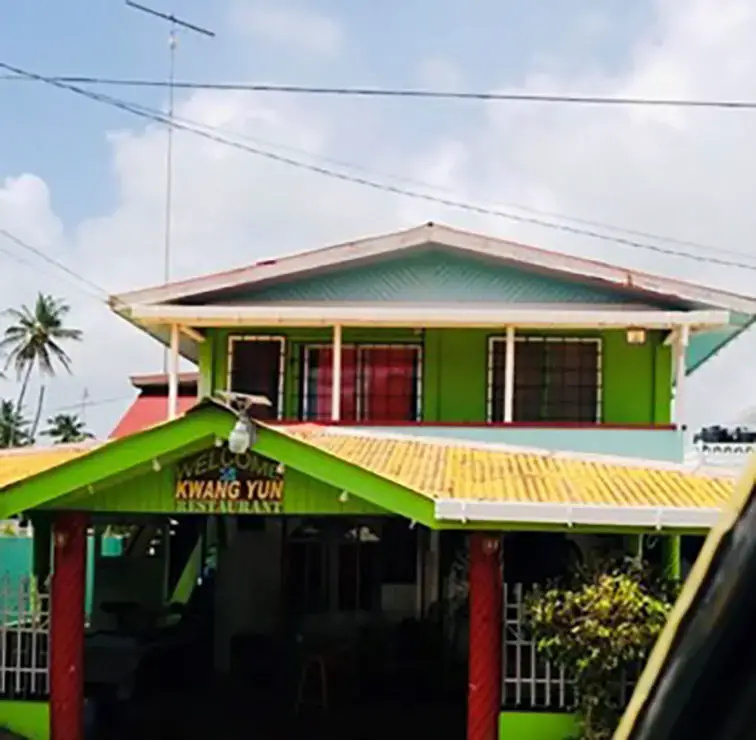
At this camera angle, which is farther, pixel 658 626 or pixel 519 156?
pixel 519 156

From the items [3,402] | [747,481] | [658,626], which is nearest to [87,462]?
[658,626]

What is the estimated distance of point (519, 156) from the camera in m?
15.3

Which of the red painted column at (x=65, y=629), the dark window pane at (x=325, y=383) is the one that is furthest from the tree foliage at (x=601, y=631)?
the dark window pane at (x=325, y=383)

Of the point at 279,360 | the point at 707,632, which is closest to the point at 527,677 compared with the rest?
the point at 279,360

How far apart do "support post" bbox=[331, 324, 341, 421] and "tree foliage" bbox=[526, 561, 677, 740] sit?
Answer: 196 inches

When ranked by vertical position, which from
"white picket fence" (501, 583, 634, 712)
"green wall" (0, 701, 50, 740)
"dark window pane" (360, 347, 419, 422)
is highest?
"dark window pane" (360, 347, 419, 422)

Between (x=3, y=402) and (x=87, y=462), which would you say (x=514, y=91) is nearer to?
(x=87, y=462)

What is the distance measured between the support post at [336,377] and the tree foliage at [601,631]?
4977 millimetres

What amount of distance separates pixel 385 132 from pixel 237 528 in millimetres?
6933

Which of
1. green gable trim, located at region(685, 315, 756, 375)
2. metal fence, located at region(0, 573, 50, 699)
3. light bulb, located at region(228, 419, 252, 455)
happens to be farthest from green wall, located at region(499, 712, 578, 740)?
green gable trim, located at region(685, 315, 756, 375)

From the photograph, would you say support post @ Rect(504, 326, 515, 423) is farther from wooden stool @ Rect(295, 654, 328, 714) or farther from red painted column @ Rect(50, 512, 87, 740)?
red painted column @ Rect(50, 512, 87, 740)

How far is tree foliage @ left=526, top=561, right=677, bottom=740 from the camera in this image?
1010cm

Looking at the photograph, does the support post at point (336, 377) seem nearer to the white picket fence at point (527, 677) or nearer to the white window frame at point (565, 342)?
the white window frame at point (565, 342)

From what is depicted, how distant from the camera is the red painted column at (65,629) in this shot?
10.8m
